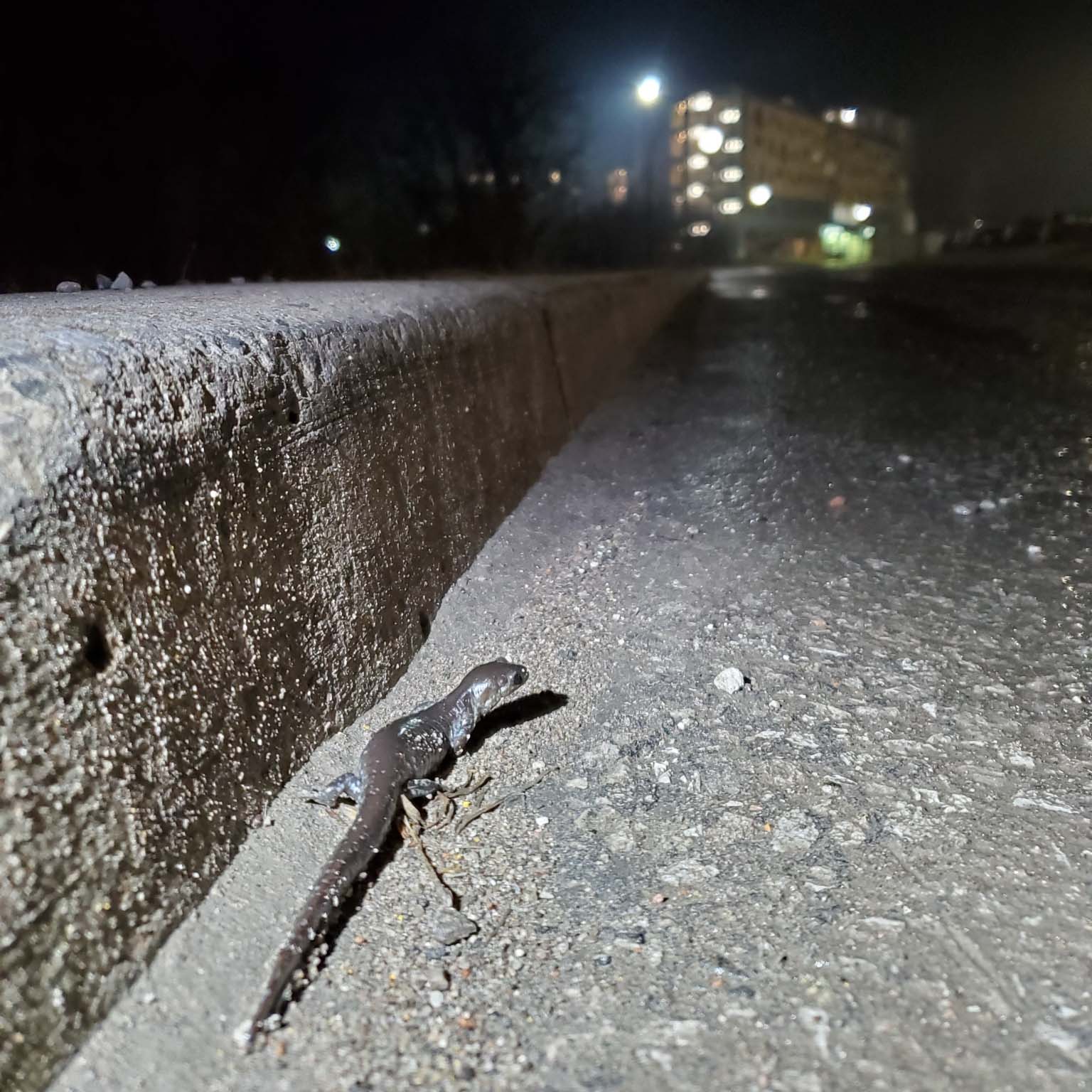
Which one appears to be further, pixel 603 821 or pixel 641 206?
pixel 641 206

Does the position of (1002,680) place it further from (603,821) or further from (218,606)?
(218,606)

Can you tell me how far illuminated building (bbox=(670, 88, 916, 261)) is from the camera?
82625mm

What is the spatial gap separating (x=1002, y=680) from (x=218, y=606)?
8.41 ft

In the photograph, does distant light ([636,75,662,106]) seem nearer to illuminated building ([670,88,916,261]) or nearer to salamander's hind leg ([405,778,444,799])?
salamander's hind leg ([405,778,444,799])

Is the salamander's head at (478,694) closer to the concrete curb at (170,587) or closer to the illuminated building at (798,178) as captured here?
the concrete curb at (170,587)

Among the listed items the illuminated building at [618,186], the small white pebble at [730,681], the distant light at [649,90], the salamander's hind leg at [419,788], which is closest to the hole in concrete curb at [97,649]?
the salamander's hind leg at [419,788]

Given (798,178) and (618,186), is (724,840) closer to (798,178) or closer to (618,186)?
(618,186)

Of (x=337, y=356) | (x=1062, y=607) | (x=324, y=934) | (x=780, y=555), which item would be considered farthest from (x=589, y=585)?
(x=324, y=934)

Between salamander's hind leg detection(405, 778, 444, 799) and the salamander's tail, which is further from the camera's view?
salamander's hind leg detection(405, 778, 444, 799)

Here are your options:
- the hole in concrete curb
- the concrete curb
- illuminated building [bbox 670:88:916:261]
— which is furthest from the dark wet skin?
illuminated building [bbox 670:88:916:261]

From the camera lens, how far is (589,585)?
3.92 m

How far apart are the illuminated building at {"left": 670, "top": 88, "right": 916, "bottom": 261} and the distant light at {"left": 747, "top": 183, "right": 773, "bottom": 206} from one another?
0.15 meters

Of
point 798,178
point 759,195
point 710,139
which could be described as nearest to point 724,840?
point 759,195

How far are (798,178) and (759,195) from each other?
18.4m
